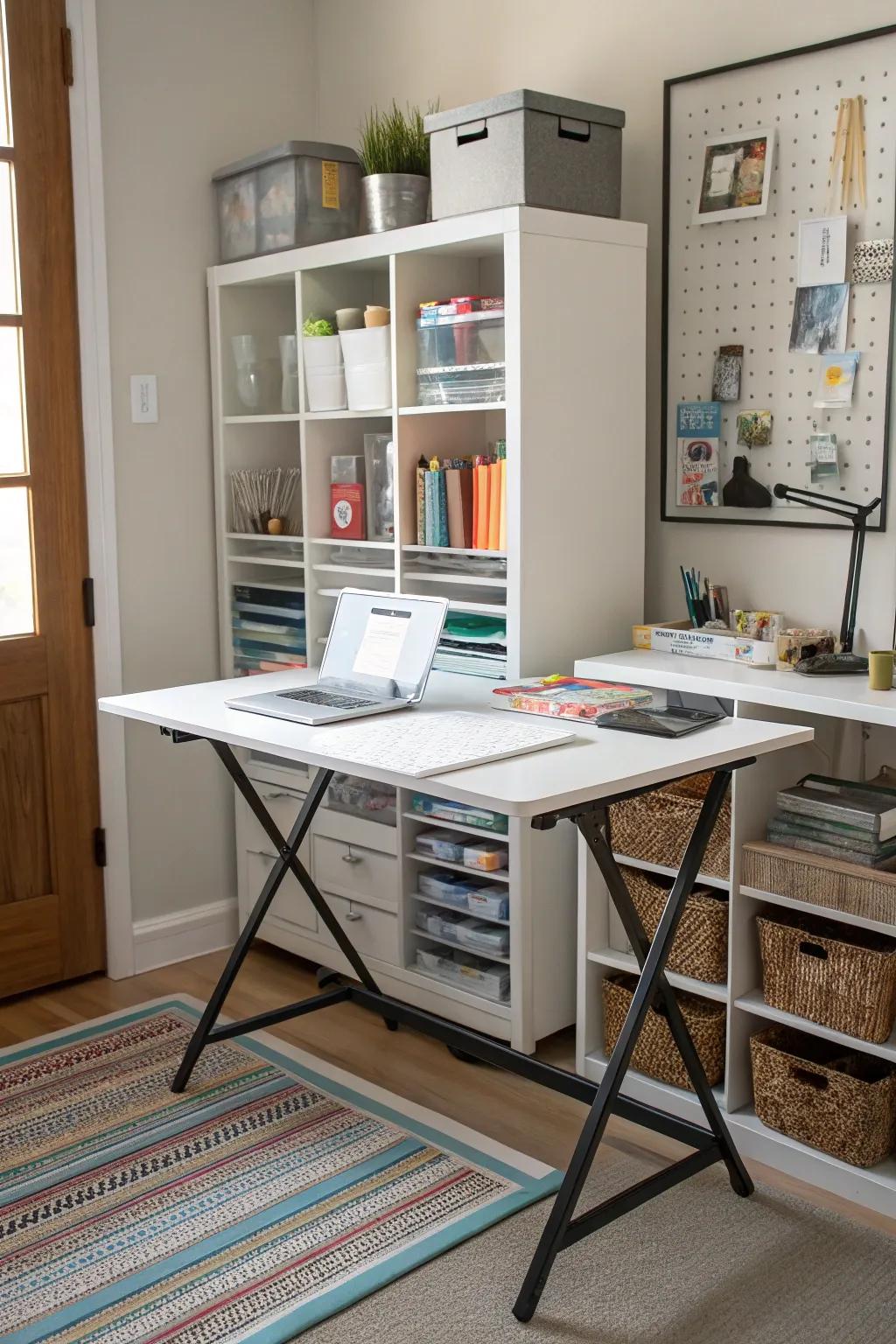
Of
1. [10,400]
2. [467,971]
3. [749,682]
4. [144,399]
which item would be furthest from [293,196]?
[467,971]

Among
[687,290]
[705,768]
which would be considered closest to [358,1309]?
[705,768]

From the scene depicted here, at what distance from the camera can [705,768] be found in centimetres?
214

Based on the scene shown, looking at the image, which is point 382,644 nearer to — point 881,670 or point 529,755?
point 529,755

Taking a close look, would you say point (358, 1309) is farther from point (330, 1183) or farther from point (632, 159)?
point (632, 159)

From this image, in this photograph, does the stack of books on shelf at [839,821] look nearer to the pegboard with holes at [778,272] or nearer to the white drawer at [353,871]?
the pegboard with holes at [778,272]

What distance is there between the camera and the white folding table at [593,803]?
202 cm

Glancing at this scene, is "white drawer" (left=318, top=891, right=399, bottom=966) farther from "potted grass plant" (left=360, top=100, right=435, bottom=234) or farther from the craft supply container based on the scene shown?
"potted grass plant" (left=360, top=100, right=435, bottom=234)

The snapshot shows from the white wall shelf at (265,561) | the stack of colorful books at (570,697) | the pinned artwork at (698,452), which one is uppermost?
the pinned artwork at (698,452)

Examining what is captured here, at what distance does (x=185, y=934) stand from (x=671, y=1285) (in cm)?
184

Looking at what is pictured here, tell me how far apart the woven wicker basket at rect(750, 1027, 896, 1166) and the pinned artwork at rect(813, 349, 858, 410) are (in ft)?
4.15

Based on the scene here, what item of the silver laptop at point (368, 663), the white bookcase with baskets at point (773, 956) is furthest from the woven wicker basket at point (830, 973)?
the silver laptop at point (368, 663)

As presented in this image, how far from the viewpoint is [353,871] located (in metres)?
3.32

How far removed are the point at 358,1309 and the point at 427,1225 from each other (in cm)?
23

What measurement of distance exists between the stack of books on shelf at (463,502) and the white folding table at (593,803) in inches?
18.0
